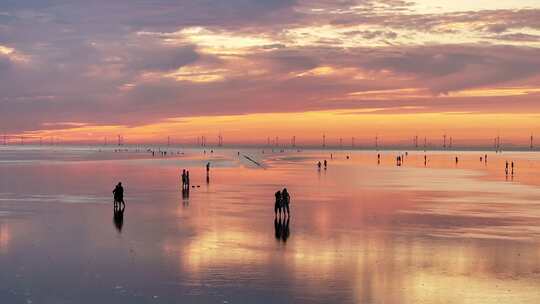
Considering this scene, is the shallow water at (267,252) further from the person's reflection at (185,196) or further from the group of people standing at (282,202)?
the group of people standing at (282,202)

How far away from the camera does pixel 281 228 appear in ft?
99.4

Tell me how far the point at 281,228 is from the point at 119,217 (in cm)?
921

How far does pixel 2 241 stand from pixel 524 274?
1927cm

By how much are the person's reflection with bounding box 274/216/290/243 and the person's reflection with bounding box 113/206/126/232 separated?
7.10m

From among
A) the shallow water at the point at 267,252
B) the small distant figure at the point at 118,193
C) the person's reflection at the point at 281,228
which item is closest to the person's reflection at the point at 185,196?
the shallow water at the point at 267,252

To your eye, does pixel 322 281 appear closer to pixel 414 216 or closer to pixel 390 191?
pixel 414 216

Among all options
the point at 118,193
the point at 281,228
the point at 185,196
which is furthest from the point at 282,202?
the point at 185,196

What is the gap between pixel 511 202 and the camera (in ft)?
147

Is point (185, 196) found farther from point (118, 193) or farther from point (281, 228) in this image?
point (281, 228)

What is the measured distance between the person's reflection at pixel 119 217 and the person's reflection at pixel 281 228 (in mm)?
7104

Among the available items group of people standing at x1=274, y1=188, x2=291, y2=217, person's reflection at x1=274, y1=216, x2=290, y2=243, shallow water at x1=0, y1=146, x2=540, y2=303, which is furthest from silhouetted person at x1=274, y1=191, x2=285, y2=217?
shallow water at x1=0, y1=146, x2=540, y2=303

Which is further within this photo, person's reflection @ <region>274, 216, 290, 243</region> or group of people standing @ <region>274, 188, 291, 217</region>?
group of people standing @ <region>274, 188, 291, 217</region>

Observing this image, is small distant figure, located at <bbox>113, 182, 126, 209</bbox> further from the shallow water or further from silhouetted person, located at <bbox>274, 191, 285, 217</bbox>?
silhouetted person, located at <bbox>274, 191, 285, 217</bbox>

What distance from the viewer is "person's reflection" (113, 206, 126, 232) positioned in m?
30.8
